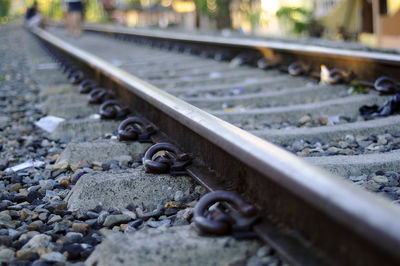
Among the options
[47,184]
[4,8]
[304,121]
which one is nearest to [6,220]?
[47,184]

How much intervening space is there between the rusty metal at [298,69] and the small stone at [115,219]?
3.30 m

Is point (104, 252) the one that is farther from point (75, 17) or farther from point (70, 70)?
point (75, 17)

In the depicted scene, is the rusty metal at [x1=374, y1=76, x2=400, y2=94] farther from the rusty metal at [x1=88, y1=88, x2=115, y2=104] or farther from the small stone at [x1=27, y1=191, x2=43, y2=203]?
the small stone at [x1=27, y1=191, x2=43, y2=203]

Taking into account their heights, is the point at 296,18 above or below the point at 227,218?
above

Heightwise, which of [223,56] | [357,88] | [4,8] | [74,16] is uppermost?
[4,8]

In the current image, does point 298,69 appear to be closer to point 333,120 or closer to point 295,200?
point 333,120

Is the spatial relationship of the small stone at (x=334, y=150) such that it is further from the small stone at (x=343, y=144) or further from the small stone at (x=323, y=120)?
the small stone at (x=323, y=120)

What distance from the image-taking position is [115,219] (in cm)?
214

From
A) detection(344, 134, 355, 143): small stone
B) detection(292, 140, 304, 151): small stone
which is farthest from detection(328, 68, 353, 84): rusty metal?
detection(292, 140, 304, 151): small stone

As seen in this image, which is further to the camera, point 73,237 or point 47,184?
point 47,184

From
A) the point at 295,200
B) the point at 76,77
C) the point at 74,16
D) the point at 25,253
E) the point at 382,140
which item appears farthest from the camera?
the point at 74,16

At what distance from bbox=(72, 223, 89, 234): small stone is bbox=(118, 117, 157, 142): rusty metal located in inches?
39.3

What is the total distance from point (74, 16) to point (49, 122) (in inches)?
534

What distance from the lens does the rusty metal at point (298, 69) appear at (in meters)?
5.11
